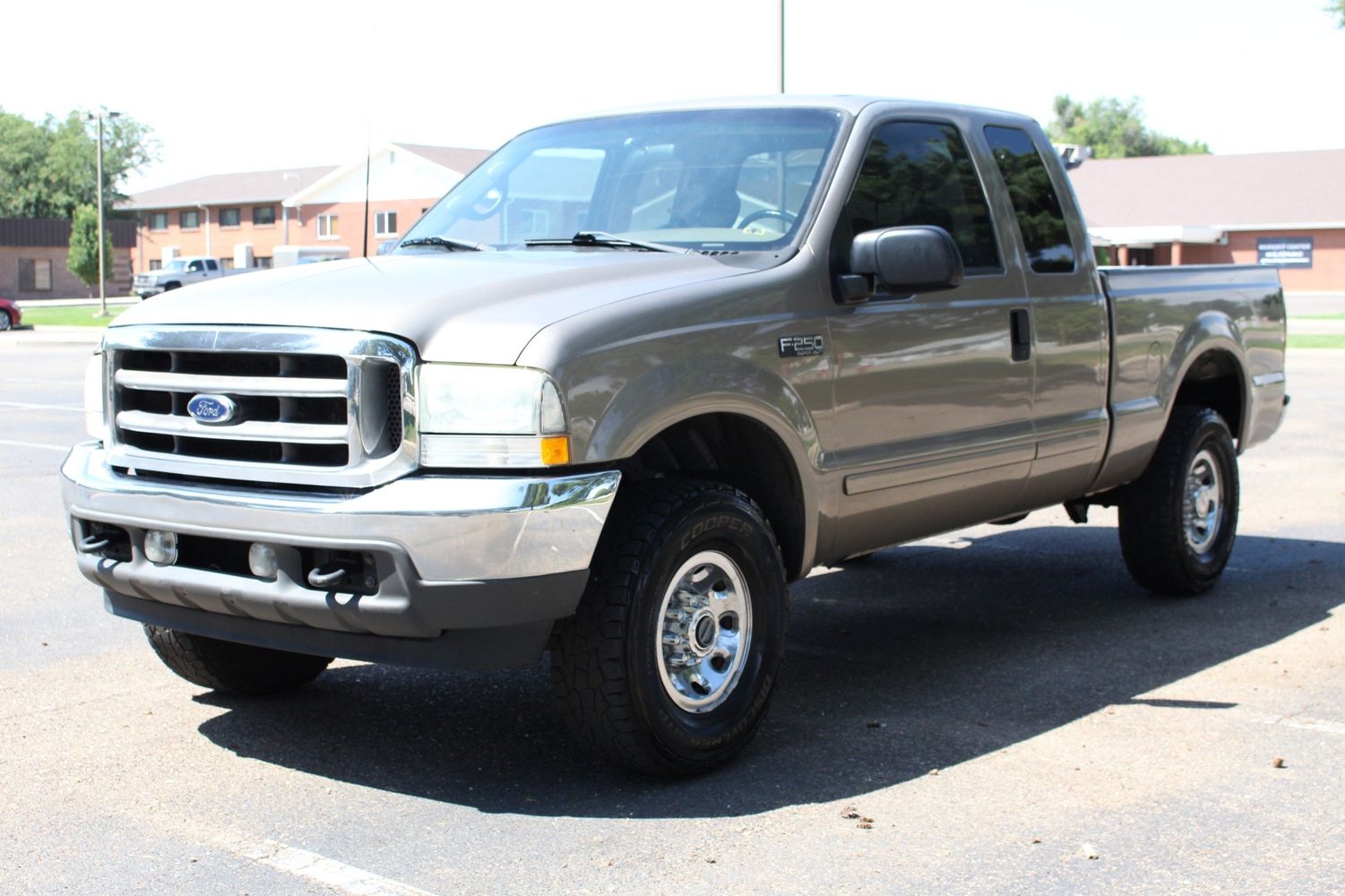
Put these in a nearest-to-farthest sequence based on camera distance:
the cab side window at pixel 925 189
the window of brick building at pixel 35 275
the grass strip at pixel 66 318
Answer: the cab side window at pixel 925 189, the grass strip at pixel 66 318, the window of brick building at pixel 35 275

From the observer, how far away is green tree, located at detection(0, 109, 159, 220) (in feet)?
332

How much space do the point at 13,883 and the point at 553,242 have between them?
2716 mm

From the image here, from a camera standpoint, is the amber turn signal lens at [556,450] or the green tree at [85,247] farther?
the green tree at [85,247]

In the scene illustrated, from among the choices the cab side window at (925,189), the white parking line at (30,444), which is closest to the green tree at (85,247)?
the white parking line at (30,444)

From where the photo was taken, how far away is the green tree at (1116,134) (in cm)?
12562

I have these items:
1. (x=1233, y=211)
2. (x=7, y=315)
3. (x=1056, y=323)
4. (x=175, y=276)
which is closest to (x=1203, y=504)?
(x=1056, y=323)

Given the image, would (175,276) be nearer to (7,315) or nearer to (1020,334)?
(7,315)

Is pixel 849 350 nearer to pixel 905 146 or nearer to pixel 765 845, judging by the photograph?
pixel 905 146

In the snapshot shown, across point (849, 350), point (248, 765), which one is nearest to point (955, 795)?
point (849, 350)

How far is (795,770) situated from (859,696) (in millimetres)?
953

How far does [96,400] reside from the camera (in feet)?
16.9

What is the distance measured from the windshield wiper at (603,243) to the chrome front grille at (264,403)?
127cm

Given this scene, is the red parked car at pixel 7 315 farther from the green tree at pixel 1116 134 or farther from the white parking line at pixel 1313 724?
the green tree at pixel 1116 134

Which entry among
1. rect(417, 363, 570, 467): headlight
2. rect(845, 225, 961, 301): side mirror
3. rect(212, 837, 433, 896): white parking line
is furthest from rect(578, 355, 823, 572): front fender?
rect(212, 837, 433, 896): white parking line
